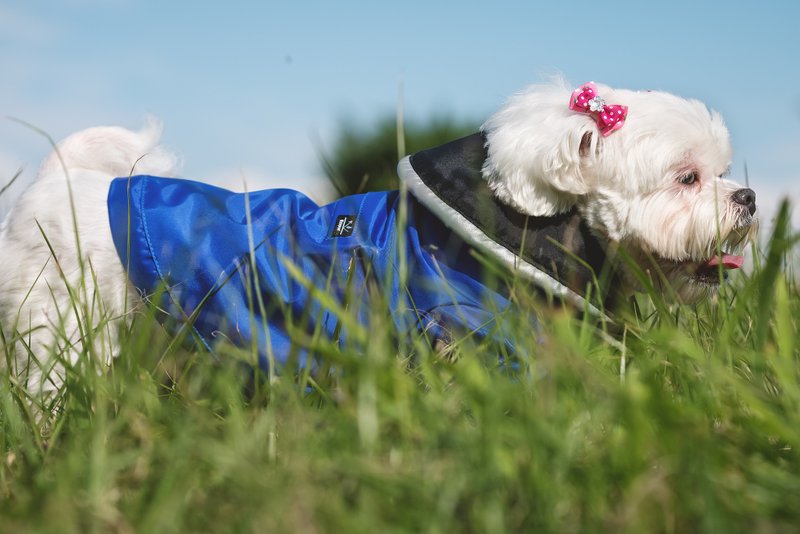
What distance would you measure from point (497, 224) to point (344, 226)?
2.00 ft

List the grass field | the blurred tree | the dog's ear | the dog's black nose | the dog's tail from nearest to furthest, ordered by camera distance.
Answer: the grass field → the dog's ear → the dog's black nose → the dog's tail → the blurred tree

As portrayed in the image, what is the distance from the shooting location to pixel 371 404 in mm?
1445

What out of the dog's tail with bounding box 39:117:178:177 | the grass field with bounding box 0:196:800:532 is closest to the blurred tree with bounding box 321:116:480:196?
the dog's tail with bounding box 39:117:178:177

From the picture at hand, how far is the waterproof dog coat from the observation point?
2.99 m

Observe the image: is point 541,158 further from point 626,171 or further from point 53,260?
point 53,260

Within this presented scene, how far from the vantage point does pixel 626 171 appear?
3051mm

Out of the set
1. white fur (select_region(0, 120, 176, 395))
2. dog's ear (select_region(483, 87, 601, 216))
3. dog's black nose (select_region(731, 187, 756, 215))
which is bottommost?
white fur (select_region(0, 120, 176, 395))

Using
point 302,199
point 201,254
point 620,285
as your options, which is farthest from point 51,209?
point 620,285

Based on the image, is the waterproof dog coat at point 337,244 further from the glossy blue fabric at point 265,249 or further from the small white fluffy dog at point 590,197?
the small white fluffy dog at point 590,197

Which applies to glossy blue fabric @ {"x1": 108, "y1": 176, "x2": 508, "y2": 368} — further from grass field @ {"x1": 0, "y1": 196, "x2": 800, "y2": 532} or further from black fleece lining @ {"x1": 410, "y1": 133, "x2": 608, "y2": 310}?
grass field @ {"x1": 0, "y1": 196, "x2": 800, "y2": 532}

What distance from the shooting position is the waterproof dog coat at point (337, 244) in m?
2.99

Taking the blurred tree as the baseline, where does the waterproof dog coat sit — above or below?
above

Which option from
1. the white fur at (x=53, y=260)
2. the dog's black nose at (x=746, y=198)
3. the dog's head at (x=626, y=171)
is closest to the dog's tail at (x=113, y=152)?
the white fur at (x=53, y=260)

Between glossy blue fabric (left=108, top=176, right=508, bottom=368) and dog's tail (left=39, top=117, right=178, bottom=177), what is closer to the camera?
glossy blue fabric (left=108, top=176, right=508, bottom=368)
